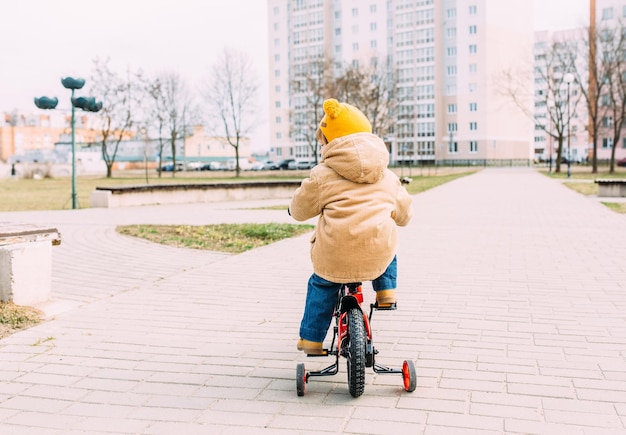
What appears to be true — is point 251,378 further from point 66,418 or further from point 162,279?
point 162,279

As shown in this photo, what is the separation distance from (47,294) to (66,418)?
3.06 metres

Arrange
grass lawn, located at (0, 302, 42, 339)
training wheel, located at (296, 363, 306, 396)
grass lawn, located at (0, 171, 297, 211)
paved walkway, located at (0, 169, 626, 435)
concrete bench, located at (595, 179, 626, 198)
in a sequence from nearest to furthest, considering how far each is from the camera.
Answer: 1. paved walkway, located at (0, 169, 626, 435)
2. training wheel, located at (296, 363, 306, 396)
3. grass lawn, located at (0, 302, 42, 339)
4. grass lawn, located at (0, 171, 297, 211)
5. concrete bench, located at (595, 179, 626, 198)

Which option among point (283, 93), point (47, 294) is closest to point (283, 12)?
point (283, 93)

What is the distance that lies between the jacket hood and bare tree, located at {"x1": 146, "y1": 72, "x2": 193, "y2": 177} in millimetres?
52570

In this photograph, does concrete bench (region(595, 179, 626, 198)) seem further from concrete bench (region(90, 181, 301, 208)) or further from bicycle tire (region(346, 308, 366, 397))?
bicycle tire (region(346, 308, 366, 397))

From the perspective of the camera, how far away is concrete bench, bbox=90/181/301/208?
1872 centimetres

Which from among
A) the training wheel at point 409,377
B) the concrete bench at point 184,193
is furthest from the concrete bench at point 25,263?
the concrete bench at point 184,193

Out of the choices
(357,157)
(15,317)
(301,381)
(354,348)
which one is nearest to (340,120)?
(357,157)

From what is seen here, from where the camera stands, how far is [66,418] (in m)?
3.46

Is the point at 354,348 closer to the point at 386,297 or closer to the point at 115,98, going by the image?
the point at 386,297

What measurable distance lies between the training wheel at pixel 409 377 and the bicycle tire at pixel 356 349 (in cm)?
29

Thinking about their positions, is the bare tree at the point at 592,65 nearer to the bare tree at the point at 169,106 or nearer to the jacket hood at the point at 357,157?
the bare tree at the point at 169,106

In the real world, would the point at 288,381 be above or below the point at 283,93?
below

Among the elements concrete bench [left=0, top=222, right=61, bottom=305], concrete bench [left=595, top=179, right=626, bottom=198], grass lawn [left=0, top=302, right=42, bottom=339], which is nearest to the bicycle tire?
grass lawn [left=0, top=302, right=42, bottom=339]
